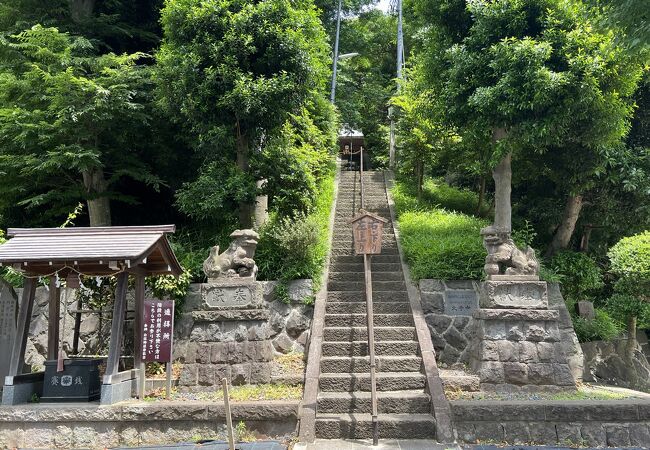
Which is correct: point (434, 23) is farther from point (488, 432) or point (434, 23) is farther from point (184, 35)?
point (488, 432)

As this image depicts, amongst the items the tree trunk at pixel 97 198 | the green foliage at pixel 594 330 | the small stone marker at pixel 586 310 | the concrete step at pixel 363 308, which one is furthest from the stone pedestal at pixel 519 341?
the tree trunk at pixel 97 198

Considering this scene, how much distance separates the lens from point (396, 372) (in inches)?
309

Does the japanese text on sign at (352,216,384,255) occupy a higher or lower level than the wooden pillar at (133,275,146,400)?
higher

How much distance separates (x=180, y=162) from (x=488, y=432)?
1013cm

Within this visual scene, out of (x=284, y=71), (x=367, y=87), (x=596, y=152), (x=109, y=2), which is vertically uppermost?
(x=367, y=87)

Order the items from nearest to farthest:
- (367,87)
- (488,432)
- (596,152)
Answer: (488,432), (596,152), (367,87)

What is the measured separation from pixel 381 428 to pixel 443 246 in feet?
15.8

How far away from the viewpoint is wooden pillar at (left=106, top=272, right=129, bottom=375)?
7.32 meters

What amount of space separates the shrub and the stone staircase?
546 mm

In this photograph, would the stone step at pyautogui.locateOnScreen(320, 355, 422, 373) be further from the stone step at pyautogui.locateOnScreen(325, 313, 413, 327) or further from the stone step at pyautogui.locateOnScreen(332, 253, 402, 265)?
the stone step at pyautogui.locateOnScreen(332, 253, 402, 265)

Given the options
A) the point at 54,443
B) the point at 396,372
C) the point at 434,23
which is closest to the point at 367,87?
the point at 434,23

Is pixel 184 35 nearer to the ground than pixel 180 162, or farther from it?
farther from it

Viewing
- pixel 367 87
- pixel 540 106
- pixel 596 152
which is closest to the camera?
pixel 540 106

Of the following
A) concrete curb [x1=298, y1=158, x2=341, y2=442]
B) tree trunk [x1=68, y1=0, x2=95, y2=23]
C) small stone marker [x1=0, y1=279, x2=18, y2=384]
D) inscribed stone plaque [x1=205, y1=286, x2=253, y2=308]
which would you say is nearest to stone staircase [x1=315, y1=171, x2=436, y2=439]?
concrete curb [x1=298, y1=158, x2=341, y2=442]
